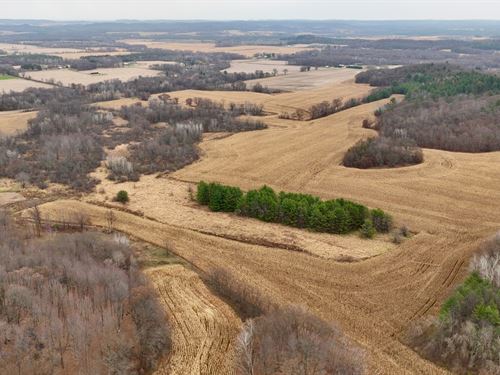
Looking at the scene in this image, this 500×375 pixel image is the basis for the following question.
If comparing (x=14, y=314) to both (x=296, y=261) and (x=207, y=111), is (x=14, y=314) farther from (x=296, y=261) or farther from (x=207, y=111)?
(x=207, y=111)

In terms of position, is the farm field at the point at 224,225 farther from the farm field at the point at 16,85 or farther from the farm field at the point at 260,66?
the farm field at the point at 260,66

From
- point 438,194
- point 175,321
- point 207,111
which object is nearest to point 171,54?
point 207,111

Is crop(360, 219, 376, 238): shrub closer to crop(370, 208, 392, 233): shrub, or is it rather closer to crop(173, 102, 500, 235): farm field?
crop(370, 208, 392, 233): shrub

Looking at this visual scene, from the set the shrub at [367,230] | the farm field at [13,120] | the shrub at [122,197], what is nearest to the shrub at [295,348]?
the shrub at [367,230]

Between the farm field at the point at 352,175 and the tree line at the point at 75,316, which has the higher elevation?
the tree line at the point at 75,316

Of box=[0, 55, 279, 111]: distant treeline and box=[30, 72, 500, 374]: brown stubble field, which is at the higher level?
box=[0, 55, 279, 111]: distant treeline

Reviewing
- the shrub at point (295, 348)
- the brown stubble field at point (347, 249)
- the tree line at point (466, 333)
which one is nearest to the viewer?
the shrub at point (295, 348)

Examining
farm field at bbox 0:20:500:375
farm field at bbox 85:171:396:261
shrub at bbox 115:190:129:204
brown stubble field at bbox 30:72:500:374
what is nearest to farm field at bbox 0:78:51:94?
farm field at bbox 0:20:500:375
